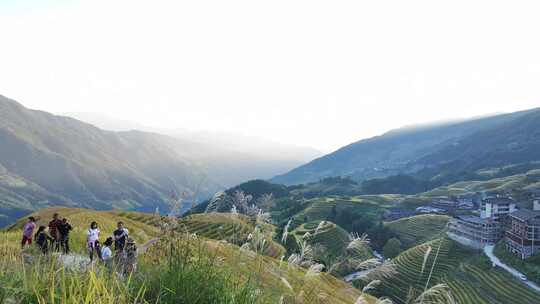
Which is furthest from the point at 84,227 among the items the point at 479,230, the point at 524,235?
the point at 479,230

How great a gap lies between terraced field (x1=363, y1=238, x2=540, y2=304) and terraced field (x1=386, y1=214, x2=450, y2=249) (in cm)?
2637

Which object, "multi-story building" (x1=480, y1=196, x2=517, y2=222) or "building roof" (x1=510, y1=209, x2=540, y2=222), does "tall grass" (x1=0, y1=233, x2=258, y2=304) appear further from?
"multi-story building" (x1=480, y1=196, x2=517, y2=222)

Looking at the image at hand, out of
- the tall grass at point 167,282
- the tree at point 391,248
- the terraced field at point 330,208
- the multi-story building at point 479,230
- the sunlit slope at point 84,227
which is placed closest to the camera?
the tall grass at point 167,282

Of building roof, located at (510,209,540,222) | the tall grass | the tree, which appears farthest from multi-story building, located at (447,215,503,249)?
the tall grass

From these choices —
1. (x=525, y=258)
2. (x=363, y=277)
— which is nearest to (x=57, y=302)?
(x=363, y=277)

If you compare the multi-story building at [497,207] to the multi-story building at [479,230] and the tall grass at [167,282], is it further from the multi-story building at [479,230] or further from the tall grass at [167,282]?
the tall grass at [167,282]

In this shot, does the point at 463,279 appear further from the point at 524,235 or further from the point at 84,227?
the point at 84,227

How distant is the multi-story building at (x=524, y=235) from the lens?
263ft

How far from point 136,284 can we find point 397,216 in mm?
171965

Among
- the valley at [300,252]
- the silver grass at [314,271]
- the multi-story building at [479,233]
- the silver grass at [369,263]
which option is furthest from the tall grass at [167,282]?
the multi-story building at [479,233]

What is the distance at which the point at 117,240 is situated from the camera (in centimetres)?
1306

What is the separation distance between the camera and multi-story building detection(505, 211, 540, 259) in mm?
80250

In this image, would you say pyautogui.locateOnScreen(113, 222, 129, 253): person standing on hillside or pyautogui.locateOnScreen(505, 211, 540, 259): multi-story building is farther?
pyautogui.locateOnScreen(505, 211, 540, 259): multi-story building

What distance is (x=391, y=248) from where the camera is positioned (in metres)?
107
